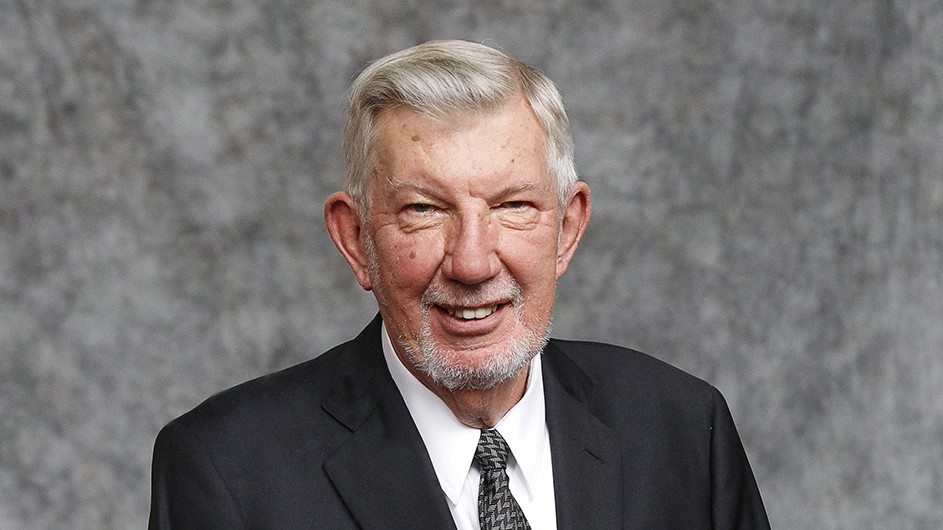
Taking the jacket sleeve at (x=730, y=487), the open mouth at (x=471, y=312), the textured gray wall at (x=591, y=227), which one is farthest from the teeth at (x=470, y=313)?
the textured gray wall at (x=591, y=227)

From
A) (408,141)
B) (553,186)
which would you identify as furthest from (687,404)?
(408,141)

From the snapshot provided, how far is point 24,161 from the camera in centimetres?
328

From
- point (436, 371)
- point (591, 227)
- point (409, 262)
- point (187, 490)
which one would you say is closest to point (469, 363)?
point (436, 371)

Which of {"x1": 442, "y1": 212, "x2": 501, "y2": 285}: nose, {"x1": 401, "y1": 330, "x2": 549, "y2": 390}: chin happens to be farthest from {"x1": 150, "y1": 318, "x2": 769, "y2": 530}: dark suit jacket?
{"x1": 442, "y1": 212, "x2": 501, "y2": 285}: nose

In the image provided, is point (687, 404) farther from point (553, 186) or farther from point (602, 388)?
point (553, 186)

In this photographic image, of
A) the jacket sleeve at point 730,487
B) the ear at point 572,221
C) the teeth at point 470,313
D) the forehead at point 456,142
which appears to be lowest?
the jacket sleeve at point 730,487

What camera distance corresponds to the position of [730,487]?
260 centimetres

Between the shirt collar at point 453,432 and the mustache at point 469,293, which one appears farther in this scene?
the shirt collar at point 453,432

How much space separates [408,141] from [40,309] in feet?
4.35

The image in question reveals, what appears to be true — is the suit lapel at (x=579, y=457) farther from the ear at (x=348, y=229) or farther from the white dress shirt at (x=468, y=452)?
the ear at (x=348, y=229)

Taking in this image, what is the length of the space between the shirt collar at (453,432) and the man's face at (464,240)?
0.07 metres

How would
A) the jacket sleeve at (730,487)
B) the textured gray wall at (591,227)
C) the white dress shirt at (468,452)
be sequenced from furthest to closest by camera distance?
the textured gray wall at (591,227), the jacket sleeve at (730,487), the white dress shirt at (468,452)

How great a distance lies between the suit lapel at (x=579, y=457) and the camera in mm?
2395

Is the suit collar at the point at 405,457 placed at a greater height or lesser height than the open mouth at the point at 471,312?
lesser
